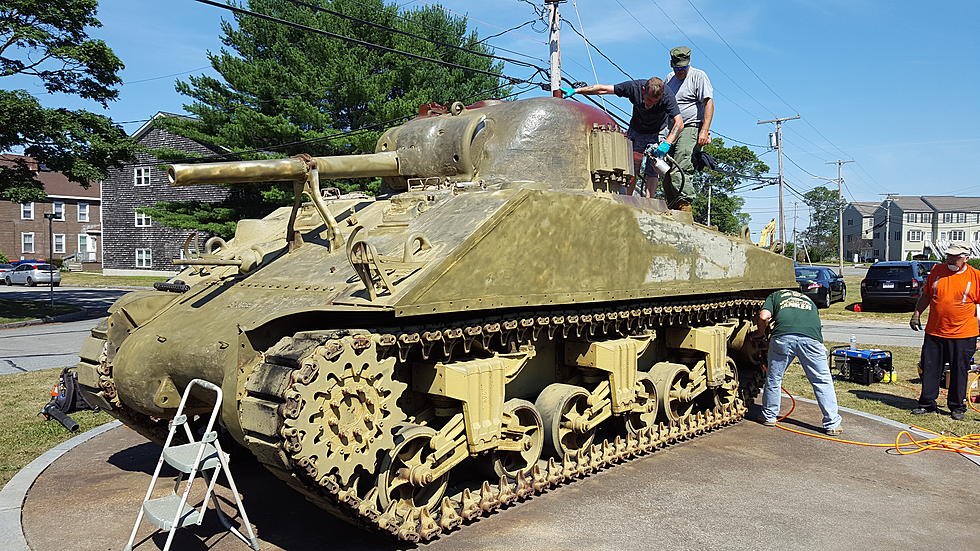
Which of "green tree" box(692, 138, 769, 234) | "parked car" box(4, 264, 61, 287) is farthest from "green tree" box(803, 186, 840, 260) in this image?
"parked car" box(4, 264, 61, 287)

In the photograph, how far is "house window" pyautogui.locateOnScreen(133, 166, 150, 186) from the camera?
140ft

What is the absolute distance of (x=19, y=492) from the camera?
6977 mm

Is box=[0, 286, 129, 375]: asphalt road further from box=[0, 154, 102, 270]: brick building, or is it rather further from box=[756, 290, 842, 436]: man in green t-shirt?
box=[0, 154, 102, 270]: brick building

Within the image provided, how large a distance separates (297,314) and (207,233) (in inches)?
968

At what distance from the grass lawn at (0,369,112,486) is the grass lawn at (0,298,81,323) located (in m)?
11.7

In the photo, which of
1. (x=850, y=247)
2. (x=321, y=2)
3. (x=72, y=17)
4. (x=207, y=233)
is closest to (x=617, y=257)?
(x=72, y=17)

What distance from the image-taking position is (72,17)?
21.2 meters

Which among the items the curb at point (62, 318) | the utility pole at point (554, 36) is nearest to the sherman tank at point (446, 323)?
the utility pole at point (554, 36)

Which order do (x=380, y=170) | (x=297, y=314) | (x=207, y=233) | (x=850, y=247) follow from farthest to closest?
(x=850, y=247)
(x=207, y=233)
(x=380, y=170)
(x=297, y=314)

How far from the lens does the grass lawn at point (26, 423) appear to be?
8133 millimetres

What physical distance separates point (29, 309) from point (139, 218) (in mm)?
21265

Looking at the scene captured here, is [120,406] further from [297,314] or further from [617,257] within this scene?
[617,257]

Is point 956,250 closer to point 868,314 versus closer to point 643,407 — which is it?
point 643,407

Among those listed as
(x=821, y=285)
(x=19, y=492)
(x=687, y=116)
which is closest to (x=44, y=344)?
(x=19, y=492)
